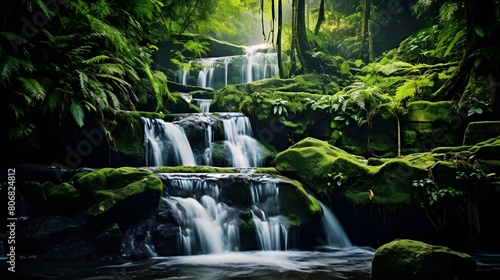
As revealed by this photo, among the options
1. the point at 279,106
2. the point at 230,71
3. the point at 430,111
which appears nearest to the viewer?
the point at 430,111

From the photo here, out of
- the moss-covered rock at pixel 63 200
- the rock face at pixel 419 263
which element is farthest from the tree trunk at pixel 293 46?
the rock face at pixel 419 263

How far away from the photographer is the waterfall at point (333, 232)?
6.46m

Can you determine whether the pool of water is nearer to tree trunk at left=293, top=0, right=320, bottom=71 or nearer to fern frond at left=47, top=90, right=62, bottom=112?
fern frond at left=47, top=90, right=62, bottom=112

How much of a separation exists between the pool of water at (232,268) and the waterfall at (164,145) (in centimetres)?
343

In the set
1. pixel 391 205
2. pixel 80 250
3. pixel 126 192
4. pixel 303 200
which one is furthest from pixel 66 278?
pixel 391 205

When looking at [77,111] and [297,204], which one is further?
[77,111]

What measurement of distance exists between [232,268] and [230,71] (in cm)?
1180

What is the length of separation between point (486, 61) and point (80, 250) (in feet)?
29.9

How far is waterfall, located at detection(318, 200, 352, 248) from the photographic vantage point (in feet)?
21.2

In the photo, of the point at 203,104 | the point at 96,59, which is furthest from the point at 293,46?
the point at 96,59

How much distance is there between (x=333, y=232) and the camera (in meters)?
6.51

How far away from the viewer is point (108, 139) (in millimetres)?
7812

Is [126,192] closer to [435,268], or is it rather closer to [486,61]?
[435,268]

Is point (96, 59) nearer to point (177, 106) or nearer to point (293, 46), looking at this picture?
point (177, 106)
